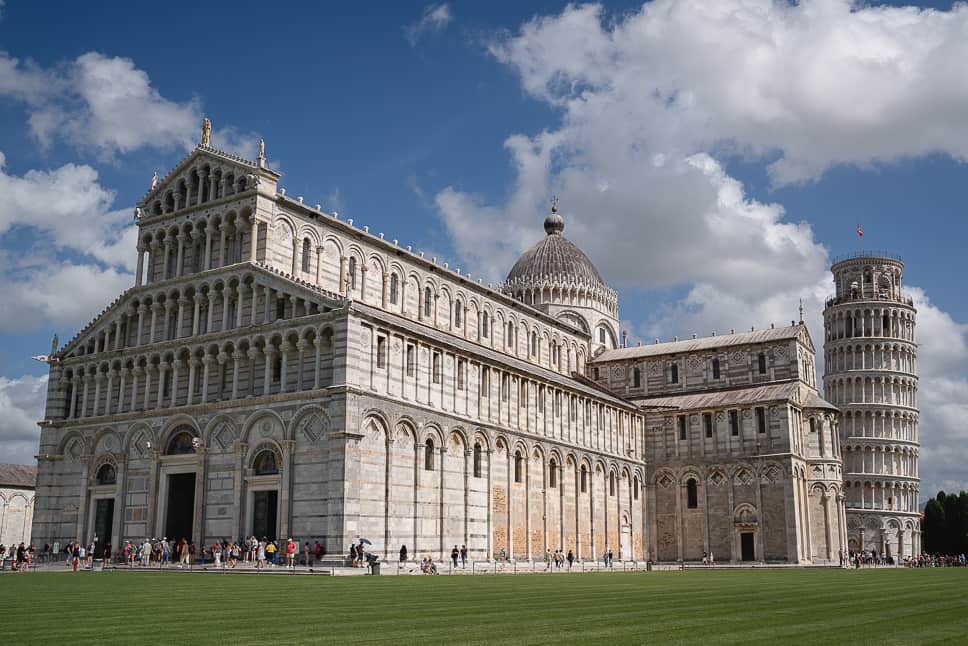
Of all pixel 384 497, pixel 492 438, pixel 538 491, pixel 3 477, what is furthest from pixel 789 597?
pixel 3 477

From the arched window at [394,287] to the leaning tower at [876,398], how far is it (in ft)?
198

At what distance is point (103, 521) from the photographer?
47.8 metres

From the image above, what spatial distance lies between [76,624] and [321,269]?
3582cm

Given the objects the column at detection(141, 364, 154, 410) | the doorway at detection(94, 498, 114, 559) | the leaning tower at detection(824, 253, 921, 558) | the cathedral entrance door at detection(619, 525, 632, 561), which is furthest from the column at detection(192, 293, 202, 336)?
the leaning tower at detection(824, 253, 921, 558)

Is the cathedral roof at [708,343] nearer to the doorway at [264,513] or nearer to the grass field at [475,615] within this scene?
the doorway at [264,513]

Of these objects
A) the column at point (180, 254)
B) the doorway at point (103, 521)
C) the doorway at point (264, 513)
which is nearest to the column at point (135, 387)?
the doorway at point (103, 521)

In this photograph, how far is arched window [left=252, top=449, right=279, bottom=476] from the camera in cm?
4231

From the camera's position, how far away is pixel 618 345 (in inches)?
3159

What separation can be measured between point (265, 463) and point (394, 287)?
15069 millimetres

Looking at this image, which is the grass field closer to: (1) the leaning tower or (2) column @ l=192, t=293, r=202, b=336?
(2) column @ l=192, t=293, r=202, b=336

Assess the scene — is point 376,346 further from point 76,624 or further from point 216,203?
point 76,624

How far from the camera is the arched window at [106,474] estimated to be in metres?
47.9

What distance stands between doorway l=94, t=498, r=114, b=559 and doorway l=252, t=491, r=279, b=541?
10.1 meters

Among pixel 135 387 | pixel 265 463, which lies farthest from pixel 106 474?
pixel 265 463
